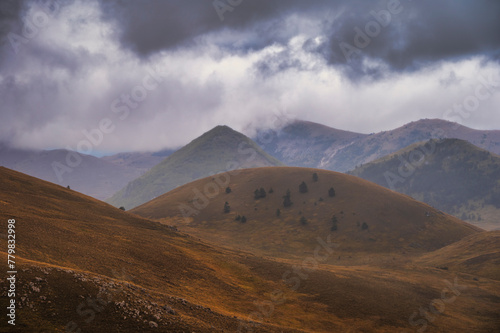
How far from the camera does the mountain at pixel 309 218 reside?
345 ft

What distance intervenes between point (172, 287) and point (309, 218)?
308 ft

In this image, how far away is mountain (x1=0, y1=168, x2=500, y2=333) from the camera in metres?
23.1

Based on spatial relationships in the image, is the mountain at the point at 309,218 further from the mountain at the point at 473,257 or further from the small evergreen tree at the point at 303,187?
the mountain at the point at 473,257

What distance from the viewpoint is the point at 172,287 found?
38.9 meters

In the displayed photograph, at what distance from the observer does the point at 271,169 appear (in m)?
182

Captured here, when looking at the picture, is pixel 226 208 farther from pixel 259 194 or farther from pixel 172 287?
pixel 172 287

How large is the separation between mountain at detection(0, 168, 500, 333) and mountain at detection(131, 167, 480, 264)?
3402 centimetres

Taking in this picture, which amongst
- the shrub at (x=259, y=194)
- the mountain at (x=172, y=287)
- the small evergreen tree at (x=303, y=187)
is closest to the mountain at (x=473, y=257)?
the mountain at (x=172, y=287)

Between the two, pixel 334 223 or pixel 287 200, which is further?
pixel 287 200

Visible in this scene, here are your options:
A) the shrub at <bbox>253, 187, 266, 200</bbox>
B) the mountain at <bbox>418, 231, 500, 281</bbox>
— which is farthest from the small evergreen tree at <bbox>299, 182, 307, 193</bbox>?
the mountain at <bbox>418, 231, 500, 281</bbox>

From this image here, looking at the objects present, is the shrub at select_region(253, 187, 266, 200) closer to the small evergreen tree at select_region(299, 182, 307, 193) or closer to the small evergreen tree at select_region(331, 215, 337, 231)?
the small evergreen tree at select_region(299, 182, 307, 193)

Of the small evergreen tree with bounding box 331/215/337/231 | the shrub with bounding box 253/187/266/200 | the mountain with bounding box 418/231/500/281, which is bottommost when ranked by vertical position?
the mountain with bounding box 418/231/500/281

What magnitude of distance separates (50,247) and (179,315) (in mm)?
19169

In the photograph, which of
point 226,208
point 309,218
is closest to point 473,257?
point 309,218
